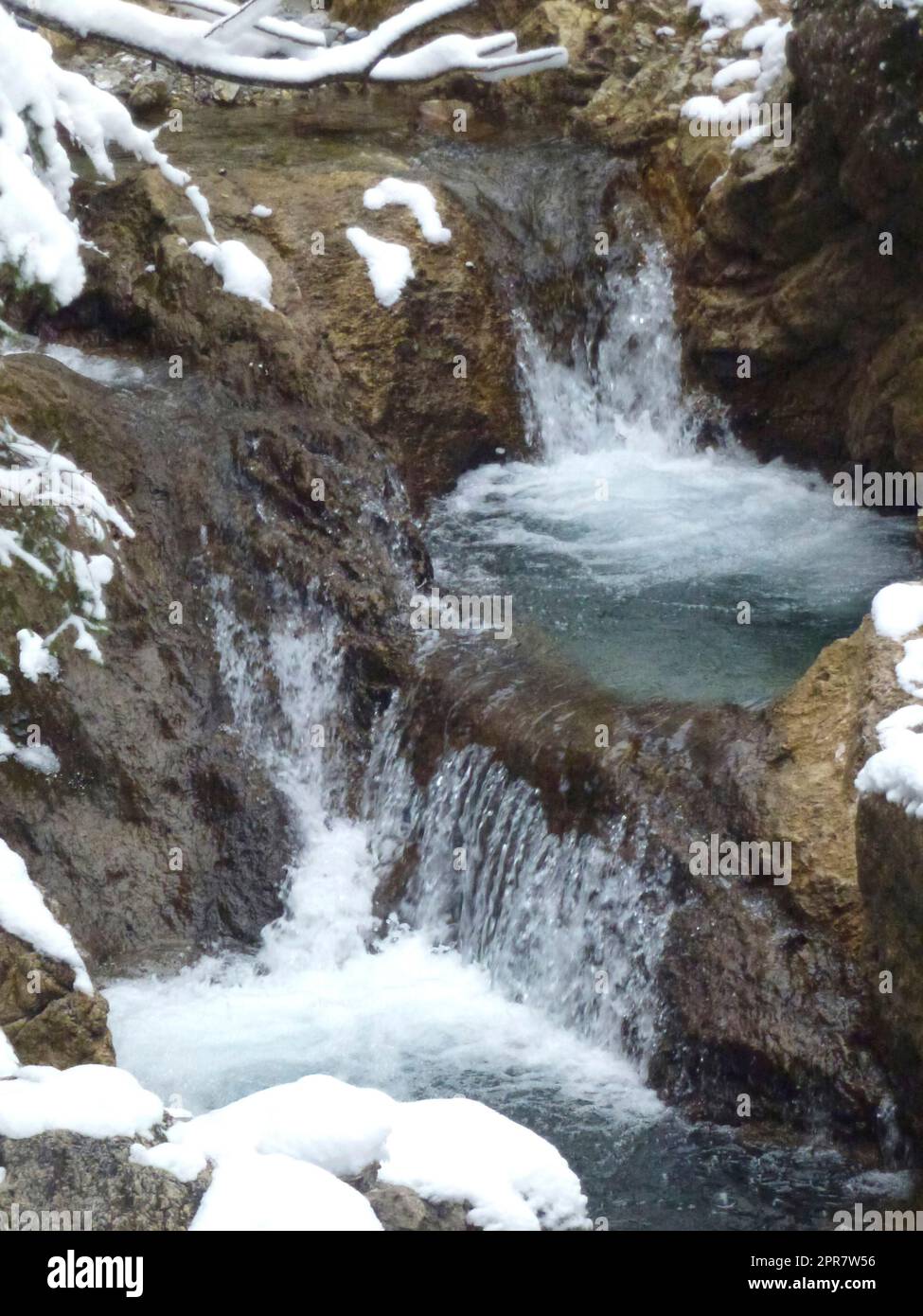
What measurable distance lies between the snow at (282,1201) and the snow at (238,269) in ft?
19.5

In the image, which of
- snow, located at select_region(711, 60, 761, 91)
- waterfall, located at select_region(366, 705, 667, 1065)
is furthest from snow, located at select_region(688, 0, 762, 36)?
waterfall, located at select_region(366, 705, 667, 1065)

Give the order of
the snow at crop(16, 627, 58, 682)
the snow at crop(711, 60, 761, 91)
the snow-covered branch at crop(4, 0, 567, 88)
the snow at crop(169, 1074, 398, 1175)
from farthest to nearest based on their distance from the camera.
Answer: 1. the snow at crop(711, 60, 761, 91)
2. the snow at crop(16, 627, 58, 682)
3. the snow-covered branch at crop(4, 0, 567, 88)
4. the snow at crop(169, 1074, 398, 1175)

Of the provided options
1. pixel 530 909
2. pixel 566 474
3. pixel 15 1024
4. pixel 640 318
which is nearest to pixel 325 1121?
pixel 15 1024

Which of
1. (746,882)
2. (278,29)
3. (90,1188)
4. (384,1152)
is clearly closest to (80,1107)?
(90,1188)

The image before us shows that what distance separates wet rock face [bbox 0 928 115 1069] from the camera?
4645 millimetres

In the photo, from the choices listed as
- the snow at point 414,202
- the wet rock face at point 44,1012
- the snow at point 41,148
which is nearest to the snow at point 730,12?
the snow at point 414,202

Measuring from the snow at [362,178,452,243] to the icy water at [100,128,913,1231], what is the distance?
5.00 ft

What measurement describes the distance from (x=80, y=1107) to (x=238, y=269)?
19.2 feet

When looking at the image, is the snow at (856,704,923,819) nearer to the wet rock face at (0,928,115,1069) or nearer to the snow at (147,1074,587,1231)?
the snow at (147,1074,587,1231)

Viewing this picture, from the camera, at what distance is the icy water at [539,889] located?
18.0ft

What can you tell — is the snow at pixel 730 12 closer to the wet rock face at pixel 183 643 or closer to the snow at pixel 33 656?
the wet rock face at pixel 183 643

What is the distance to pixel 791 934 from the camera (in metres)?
5.67

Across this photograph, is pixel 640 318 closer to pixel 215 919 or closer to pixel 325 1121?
pixel 215 919

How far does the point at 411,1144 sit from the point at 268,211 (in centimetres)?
727
